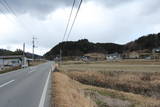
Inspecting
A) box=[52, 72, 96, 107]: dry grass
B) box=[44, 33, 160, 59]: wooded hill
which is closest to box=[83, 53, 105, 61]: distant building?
box=[44, 33, 160, 59]: wooded hill

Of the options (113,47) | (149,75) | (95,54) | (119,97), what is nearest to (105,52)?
(113,47)

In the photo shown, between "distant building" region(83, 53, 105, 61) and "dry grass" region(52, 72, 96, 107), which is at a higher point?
"distant building" region(83, 53, 105, 61)

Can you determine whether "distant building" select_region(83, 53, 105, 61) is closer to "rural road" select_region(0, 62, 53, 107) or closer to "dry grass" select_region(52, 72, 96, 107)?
"rural road" select_region(0, 62, 53, 107)

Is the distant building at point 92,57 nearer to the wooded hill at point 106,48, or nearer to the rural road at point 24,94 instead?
the wooded hill at point 106,48

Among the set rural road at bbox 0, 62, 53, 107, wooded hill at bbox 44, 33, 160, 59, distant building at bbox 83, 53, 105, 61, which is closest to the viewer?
rural road at bbox 0, 62, 53, 107

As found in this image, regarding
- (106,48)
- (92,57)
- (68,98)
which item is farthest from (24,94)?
(106,48)

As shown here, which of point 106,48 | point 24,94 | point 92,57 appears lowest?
point 24,94

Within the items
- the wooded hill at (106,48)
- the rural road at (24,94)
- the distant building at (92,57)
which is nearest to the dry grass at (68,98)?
the rural road at (24,94)

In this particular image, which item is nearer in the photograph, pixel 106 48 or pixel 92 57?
pixel 92 57

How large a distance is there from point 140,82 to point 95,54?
467 feet

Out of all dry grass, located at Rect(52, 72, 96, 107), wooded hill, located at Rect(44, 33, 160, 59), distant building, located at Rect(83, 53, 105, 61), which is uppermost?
wooded hill, located at Rect(44, 33, 160, 59)

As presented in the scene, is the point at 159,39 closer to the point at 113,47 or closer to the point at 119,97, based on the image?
the point at 113,47

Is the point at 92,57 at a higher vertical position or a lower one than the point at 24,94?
higher

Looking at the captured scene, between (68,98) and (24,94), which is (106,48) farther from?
(68,98)
